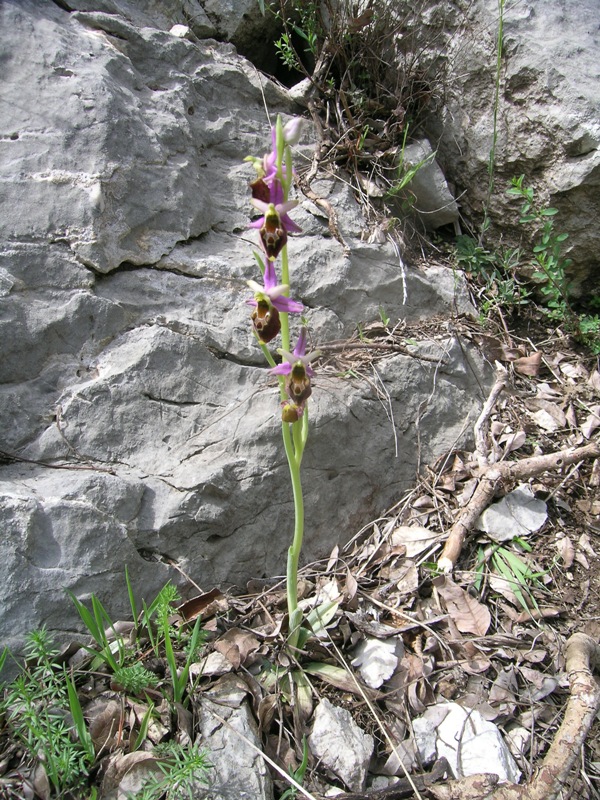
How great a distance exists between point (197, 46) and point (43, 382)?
2631mm

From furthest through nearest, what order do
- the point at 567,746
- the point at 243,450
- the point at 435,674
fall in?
the point at 243,450 → the point at 435,674 → the point at 567,746

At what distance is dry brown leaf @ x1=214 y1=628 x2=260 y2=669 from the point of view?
6.82 ft

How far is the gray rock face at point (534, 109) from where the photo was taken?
11.1 ft

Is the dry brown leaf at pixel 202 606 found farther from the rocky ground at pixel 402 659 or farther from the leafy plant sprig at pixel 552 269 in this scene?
the leafy plant sprig at pixel 552 269

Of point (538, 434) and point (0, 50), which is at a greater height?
point (0, 50)

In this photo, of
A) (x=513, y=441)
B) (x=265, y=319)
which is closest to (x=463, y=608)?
(x=513, y=441)

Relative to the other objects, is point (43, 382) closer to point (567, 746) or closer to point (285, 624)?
point (285, 624)

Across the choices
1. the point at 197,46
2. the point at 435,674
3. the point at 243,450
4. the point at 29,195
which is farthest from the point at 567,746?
the point at 197,46

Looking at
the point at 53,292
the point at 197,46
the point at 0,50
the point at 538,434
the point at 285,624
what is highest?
the point at 197,46

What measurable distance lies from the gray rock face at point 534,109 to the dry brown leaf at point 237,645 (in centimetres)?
308

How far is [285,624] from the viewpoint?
2201 millimetres

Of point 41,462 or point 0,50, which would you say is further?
point 0,50

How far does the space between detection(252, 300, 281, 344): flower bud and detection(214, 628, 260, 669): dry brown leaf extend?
45.9 inches

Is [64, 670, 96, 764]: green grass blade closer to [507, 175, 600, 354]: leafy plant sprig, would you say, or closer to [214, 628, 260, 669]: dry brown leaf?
[214, 628, 260, 669]: dry brown leaf
